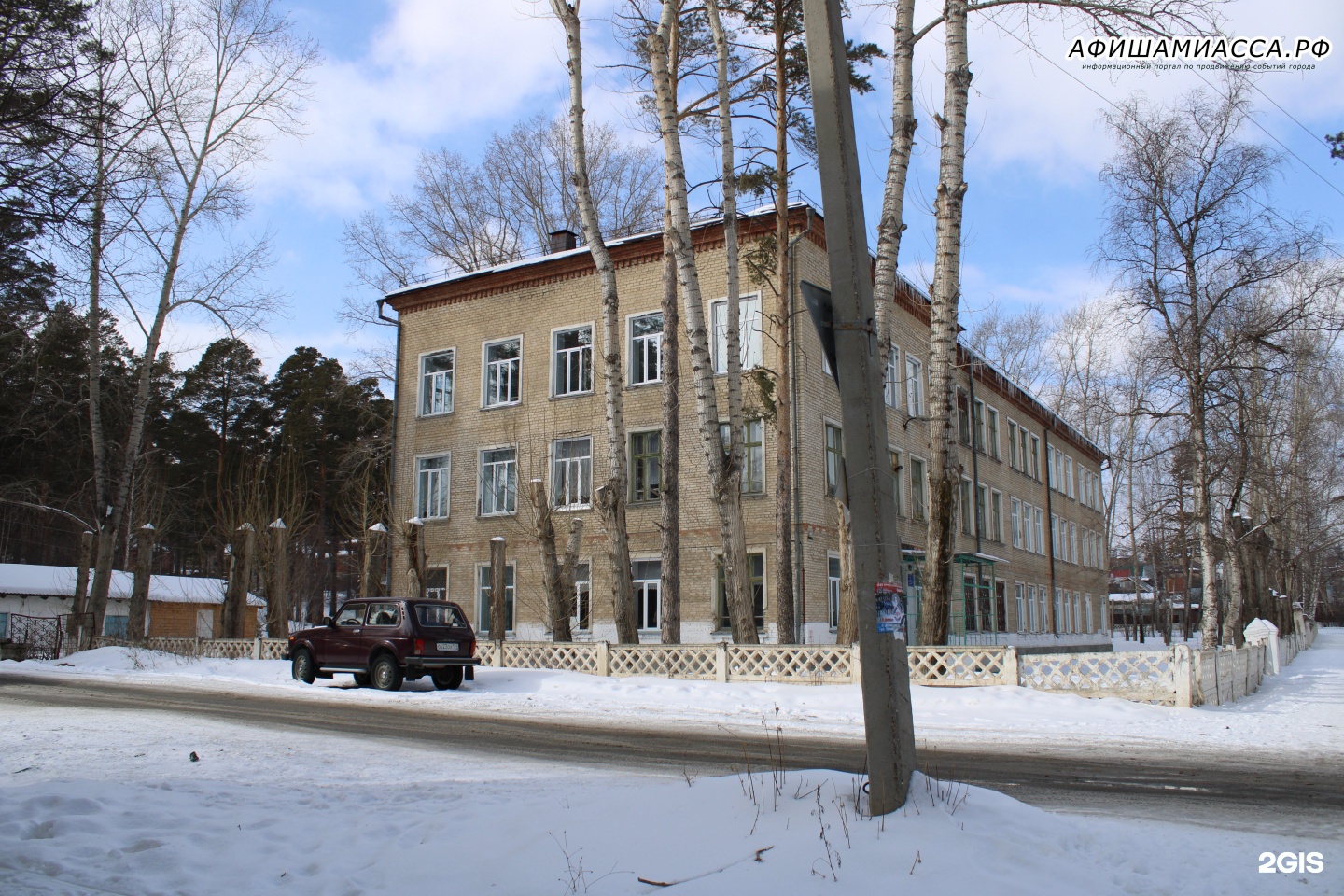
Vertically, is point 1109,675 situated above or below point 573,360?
below

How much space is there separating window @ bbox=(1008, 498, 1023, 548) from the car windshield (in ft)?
101

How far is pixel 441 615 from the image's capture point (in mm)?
18500

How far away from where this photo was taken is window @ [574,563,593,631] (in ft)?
92.5

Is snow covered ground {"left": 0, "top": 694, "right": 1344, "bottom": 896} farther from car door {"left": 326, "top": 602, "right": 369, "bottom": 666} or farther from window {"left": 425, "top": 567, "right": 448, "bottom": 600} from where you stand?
window {"left": 425, "top": 567, "right": 448, "bottom": 600}

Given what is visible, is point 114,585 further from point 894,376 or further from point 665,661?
point 894,376

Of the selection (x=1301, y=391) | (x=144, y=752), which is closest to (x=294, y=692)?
(x=144, y=752)

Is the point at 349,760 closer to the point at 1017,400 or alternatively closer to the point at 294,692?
the point at 294,692

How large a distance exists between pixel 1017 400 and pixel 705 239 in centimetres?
2386

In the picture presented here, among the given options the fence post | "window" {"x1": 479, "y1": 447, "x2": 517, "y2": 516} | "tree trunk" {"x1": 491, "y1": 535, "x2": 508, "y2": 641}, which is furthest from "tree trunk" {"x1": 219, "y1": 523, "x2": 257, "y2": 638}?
the fence post

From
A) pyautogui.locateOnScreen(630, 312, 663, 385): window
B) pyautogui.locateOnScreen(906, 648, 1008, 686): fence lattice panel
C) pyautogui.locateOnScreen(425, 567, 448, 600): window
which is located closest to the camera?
pyautogui.locateOnScreen(906, 648, 1008, 686): fence lattice panel

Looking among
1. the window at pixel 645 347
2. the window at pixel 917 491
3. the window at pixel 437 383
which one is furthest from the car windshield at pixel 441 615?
the window at pixel 917 491

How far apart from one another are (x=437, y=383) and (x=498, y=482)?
4926mm

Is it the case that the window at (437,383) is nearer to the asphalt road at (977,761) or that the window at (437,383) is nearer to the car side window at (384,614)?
the car side window at (384,614)

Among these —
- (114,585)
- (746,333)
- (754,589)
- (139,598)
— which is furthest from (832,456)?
(114,585)
